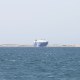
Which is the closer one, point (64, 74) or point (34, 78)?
point (34, 78)

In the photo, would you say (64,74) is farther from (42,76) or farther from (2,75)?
(2,75)

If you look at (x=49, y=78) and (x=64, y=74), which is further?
(x=64, y=74)

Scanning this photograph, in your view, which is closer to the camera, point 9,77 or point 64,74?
Answer: point 9,77

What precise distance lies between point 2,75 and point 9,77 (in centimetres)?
242

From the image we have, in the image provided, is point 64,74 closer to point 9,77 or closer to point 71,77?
point 71,77

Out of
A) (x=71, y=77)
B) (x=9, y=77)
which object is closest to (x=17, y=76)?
(x=9, y=77)

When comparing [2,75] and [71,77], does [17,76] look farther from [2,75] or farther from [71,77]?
[71,77]

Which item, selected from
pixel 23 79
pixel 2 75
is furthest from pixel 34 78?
pixel 2 75

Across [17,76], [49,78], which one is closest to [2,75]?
[17,76]

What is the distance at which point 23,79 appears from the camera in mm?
49875

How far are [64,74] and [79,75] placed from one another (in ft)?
7.36

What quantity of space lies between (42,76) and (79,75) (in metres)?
4.28

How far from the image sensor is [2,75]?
53781 millimetres

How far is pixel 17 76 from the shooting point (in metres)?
52.7
